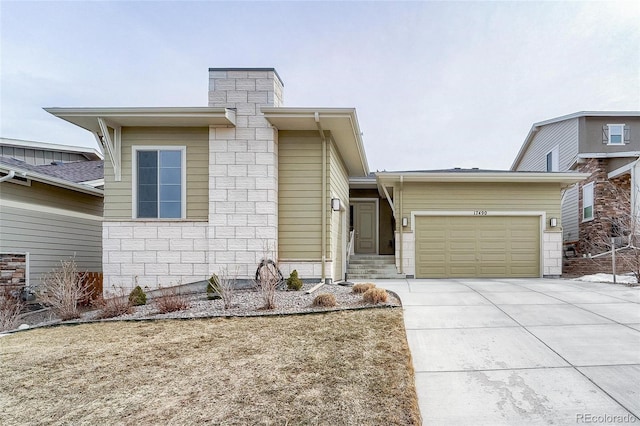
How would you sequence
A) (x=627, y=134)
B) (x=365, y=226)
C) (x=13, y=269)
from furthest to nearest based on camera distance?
(x=627, y=134)
(x=365, y=226)
(x=13, y=269)

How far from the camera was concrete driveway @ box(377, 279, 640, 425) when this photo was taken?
8.84ft

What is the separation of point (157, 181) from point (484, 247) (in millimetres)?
8894

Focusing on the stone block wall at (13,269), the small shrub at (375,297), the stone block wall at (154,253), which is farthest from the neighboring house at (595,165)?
the stone block wall at (13,269)

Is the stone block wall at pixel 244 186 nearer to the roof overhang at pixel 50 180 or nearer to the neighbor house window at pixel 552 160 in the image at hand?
the roof overhang at pixel 50 180

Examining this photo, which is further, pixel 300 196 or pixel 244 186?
pixel 300 196

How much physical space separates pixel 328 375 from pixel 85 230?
9.99m

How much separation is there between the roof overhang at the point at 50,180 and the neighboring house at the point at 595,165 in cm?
1476

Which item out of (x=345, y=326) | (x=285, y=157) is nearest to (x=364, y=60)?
(x=285, y=157)

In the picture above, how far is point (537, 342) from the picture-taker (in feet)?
13.0

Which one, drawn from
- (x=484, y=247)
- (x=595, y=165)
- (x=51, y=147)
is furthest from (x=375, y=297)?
(x=51, y=147)

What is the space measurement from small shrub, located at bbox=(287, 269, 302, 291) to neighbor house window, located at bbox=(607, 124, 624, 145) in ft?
47.0

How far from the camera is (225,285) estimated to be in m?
6.09

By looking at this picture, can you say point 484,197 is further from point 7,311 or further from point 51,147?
point 51,147

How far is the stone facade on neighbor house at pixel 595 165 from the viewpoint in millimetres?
12445
